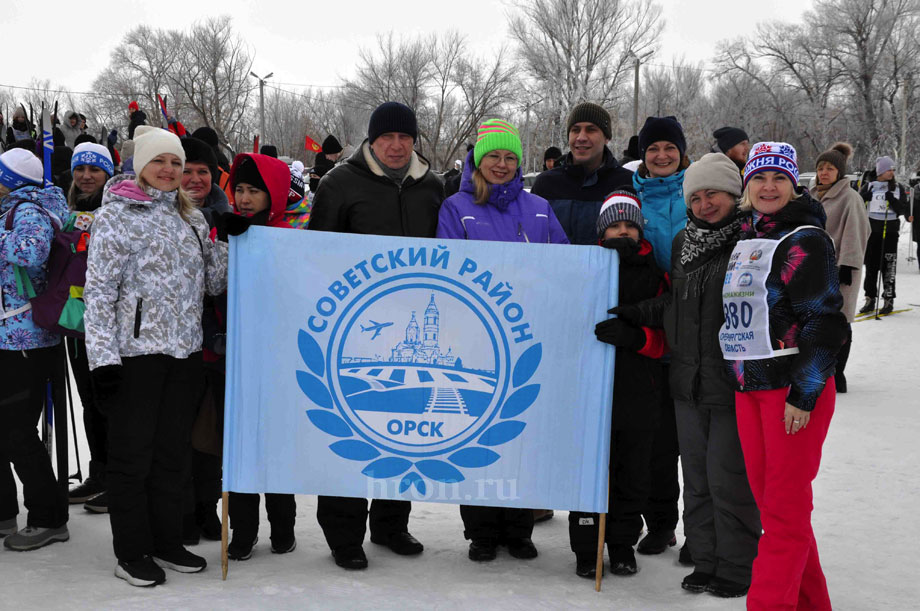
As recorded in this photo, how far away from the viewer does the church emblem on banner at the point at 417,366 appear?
3.48 meters

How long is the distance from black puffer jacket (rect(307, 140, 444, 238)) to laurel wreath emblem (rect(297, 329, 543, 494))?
2.62ft

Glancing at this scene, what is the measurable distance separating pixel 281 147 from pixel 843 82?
115 ft

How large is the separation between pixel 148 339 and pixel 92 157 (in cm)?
155

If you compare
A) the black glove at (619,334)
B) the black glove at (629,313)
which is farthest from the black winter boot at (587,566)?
the black glove at (629,313)

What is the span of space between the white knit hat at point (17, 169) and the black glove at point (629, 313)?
275 centimetres

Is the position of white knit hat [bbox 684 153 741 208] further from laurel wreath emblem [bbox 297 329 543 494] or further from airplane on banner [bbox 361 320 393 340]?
airplane on banner [bbox 361 320 393 340]

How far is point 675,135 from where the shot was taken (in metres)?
3.95

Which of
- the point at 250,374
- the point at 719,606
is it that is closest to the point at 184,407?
the point at 250,374

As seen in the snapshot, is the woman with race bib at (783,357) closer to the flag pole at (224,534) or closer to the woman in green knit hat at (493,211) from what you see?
the woman in green knit hat at (493,211)

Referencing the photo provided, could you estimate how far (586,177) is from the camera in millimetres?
4172

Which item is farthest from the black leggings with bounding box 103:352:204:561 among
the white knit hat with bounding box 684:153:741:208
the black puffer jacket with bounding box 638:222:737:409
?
the white knit hat with bounding box 684:153:741:208

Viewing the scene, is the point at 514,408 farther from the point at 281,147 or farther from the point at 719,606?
the point at 281,147

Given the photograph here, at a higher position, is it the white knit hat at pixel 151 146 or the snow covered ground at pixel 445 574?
the white knit hat at pixel 151 146

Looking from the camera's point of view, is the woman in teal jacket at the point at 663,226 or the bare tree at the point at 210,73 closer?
the woman in teal jacket at the point at 663,226
